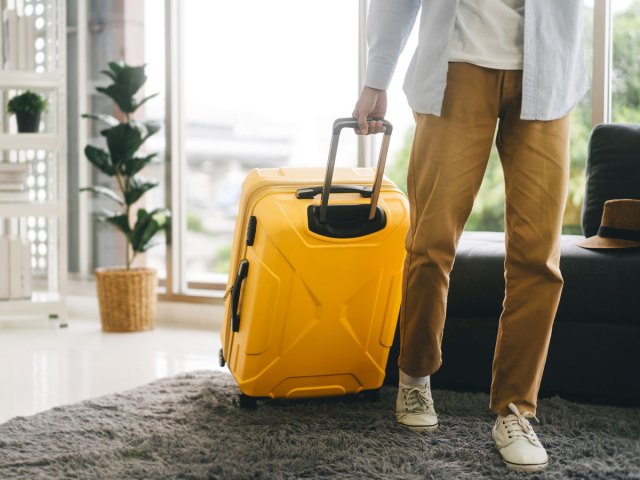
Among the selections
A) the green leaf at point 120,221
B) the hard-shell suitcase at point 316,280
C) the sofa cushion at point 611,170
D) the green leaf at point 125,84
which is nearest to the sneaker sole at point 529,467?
the hard-shell suitcase at point 316,280

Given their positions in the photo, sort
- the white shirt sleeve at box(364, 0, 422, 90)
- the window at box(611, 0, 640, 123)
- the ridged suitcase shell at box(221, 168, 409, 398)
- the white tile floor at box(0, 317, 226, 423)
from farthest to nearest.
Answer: the window at box(611, 0, 640, 123) → the white tile floor at box(0, 317, 226, 423) → the ridged suitcase shell at box(221, 168, 409, 398) → the white shirt sleeve at box(364, 0, 422, 90)

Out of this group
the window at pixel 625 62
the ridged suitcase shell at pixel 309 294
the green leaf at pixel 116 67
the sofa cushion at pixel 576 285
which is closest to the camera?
the ridged suitcase shell at pixel 309 294

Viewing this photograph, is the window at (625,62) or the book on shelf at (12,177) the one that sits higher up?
the window at (625,62)

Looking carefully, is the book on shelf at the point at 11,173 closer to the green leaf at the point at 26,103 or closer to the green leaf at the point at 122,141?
the green leaf at the point at 26,103

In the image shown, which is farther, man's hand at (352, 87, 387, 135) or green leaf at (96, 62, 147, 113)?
green leaf at (96, 62, 147, 113)

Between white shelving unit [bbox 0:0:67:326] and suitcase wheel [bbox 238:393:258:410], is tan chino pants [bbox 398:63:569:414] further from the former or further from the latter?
white shelving unit [bbox 0:0:67:326]

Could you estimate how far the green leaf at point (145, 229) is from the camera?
11.1 ft

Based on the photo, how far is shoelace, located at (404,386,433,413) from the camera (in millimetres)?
1767

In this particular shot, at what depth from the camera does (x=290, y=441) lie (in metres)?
1.68

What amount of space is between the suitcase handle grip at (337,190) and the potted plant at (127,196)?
1.70 m

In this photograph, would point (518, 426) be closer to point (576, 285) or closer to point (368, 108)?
point (576, 285)

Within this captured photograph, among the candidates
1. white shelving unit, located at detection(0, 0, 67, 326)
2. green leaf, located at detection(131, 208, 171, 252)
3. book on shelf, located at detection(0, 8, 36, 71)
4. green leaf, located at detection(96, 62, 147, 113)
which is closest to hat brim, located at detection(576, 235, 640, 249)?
green leaf, located at detection(131, 208, 171, 252)

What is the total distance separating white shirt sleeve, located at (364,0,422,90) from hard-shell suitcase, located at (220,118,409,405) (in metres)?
0.12

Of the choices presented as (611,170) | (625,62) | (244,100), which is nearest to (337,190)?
(611,170)
